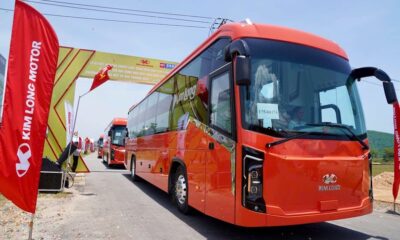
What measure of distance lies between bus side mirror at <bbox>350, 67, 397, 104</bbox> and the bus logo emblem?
185 centimetres

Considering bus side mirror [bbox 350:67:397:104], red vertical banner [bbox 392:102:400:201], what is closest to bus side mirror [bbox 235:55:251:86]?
bus side mirror [bbox 350:67:397:104]

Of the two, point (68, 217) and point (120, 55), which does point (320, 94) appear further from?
point (120, 55)

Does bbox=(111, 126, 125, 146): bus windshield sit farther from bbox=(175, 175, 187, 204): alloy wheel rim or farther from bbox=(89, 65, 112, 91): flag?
bbox=(175, 175, 187, 204): alloy wheel rim

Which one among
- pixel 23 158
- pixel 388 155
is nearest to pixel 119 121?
pixel 23 158

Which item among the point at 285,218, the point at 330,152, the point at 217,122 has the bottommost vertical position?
the point at 285,218

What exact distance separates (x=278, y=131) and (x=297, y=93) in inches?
29.2

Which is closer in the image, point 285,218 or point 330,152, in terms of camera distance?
point 285,218

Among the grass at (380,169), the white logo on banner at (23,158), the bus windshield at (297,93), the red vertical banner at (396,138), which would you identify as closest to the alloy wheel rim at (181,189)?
the bus windshield at (297,93)

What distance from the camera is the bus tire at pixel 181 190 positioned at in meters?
7.73

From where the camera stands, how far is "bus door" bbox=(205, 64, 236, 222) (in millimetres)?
5551

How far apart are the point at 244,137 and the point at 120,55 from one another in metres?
16.8

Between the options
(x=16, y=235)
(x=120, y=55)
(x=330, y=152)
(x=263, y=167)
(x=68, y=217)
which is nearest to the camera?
(x=263, y=167)

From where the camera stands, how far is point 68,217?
7680 millimetres

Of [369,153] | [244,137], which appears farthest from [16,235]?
[369,153]
